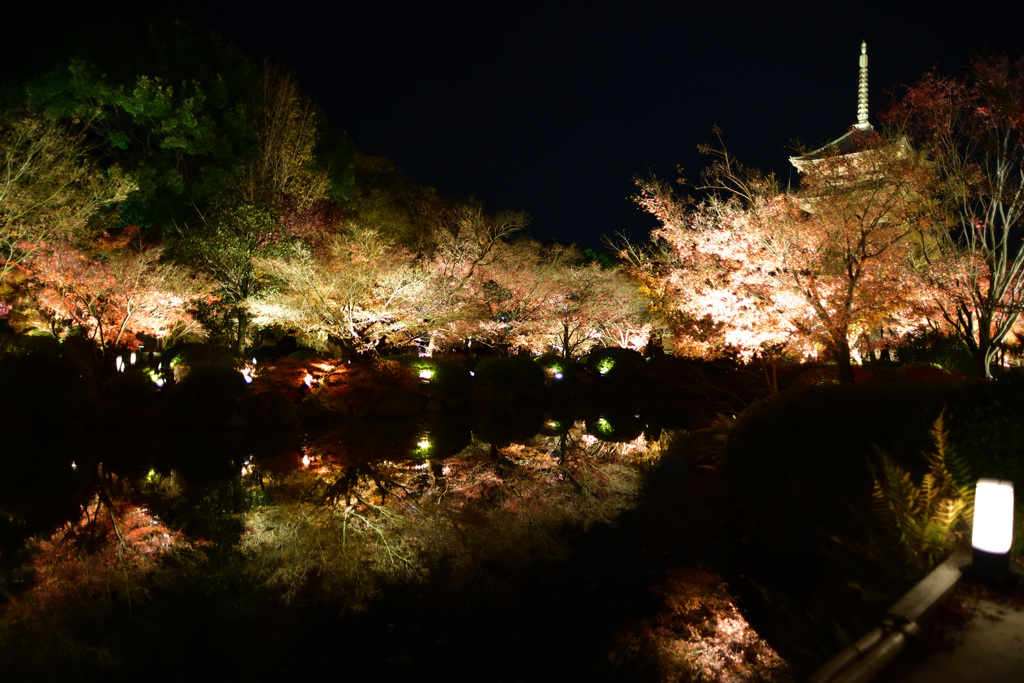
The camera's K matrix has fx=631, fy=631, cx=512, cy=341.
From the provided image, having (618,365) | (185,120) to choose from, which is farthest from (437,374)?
(185,120)

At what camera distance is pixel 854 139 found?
36.1 feet

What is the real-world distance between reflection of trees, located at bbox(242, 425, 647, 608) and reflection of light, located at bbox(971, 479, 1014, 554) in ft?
11.6

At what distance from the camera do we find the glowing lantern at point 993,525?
13.1ft

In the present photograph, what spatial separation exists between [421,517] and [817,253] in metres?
6.74

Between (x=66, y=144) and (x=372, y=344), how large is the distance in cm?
903

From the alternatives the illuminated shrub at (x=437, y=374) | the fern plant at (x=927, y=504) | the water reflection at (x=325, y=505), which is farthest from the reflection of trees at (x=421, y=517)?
the illuminated shrub at (x=437, y=374)

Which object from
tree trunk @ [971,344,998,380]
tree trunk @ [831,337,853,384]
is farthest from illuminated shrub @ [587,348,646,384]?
tree trunk @ [831,337,853,384]

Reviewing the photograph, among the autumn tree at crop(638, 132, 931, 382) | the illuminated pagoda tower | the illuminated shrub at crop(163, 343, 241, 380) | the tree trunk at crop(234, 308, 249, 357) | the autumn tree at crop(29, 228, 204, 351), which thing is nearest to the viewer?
the autumn tree at crop(638, 132, 931, 382)

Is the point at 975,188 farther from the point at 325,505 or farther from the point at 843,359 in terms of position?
the point at 325,505

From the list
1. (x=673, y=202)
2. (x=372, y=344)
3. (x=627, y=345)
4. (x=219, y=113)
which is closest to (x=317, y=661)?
(x=673, y=202)

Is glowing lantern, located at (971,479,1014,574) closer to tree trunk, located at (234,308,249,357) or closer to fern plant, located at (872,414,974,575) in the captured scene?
fern plant, located at (872,414,974,575)

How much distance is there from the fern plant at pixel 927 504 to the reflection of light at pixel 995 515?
0.41 metres

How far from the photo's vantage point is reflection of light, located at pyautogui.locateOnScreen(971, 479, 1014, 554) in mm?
3986

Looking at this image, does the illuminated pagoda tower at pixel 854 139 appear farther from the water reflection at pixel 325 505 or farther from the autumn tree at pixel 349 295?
the autumn tree at pixel 349 295
